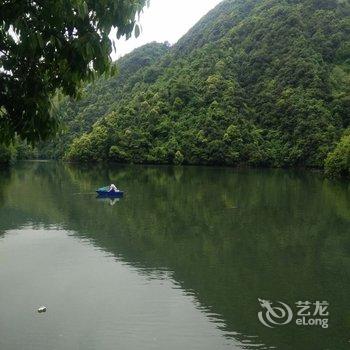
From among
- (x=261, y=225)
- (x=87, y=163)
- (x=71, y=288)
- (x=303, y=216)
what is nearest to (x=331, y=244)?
(x=261, y=225)

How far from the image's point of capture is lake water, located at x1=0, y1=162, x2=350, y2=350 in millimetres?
13656

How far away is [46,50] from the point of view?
5602mm

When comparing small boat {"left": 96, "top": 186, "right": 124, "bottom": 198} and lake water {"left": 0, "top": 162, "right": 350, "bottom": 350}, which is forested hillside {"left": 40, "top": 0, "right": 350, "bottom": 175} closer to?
small boat {"left": 96, "top": 186, "right": 124, "bottom": 198}

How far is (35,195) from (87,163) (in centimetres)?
6834

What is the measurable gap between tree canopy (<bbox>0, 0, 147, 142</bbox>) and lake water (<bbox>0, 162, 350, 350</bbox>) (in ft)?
28.3

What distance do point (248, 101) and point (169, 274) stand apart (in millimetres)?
97660

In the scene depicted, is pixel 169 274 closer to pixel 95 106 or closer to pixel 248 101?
pixel 248 101

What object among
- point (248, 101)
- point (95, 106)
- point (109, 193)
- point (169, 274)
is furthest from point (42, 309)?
point (95, 106)

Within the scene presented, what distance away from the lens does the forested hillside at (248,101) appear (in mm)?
100812

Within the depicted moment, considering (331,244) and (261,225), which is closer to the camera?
(331,244)

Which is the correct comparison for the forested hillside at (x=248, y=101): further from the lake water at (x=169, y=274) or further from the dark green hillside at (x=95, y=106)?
the lake water at (x=169, y=274)

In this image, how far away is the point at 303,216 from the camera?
112 ft

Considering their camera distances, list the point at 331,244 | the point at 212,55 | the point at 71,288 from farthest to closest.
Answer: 1. the point at 212,55
2. the point at 331,244
3. the point at 71,288

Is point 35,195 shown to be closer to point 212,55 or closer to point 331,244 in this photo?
point 331,244
